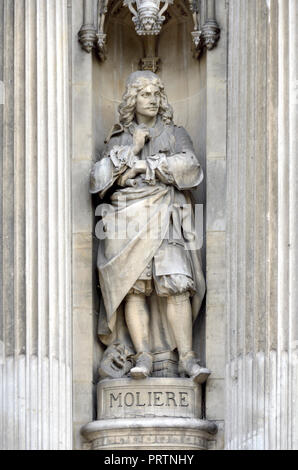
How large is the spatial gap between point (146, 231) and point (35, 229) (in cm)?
107

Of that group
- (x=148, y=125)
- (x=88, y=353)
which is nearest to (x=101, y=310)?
(x=88, y=353)

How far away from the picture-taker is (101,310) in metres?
18.9

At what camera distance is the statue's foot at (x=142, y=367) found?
1842cm

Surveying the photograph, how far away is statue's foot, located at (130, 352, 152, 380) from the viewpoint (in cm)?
1842

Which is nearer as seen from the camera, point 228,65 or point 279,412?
point 279,412

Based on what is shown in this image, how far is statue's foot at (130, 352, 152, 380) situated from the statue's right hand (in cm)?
190

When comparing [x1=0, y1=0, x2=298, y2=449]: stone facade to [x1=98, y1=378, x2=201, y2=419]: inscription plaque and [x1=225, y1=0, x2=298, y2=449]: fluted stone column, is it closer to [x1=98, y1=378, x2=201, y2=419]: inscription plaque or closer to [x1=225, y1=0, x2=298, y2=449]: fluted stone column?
[x1=225, y1=0, x2=298, y2=449]: fluted stone column

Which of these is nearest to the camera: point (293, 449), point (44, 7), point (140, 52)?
point (293, 449)

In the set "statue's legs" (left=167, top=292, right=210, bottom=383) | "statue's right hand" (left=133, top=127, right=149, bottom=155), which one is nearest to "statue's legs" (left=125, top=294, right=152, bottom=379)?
"statue's legs" (left=167, top=292, right=210, bottom=383)

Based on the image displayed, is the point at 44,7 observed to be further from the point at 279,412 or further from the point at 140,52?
the point at 279,412

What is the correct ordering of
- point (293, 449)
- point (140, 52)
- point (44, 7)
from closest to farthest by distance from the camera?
point (293, 449), point (44, 7), point (140, 52)

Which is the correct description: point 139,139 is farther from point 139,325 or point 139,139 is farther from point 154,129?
point 139,325

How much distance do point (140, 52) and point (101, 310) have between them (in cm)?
264
